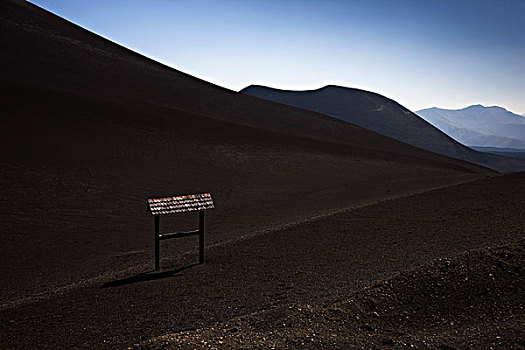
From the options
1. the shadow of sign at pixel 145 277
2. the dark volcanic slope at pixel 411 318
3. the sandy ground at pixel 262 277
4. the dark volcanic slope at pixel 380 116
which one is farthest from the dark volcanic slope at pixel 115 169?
the dark volcanic slope at pixel 380 116

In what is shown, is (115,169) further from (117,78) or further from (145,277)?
(117,78)

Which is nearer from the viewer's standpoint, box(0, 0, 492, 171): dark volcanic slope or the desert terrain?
the desert terrain

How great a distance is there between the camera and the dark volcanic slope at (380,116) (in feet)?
326

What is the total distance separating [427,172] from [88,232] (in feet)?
84.5

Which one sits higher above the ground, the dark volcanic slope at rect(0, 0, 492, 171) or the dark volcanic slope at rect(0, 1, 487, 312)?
the dark volcanic slope at rect(0, 0, 492, 171)

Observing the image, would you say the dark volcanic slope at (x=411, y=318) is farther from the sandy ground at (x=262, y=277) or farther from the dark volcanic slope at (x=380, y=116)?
the dark volcanic slope at (x=380, y=116)

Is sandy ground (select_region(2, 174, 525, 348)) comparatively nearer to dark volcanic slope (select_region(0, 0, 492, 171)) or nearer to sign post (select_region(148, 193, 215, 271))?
sign post (select_region(148, 193, 215, 271))

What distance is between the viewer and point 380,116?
116m

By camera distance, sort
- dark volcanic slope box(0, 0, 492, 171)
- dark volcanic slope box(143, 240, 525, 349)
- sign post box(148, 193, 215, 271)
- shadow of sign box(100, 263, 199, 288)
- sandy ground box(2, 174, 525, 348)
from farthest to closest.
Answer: dark volcanic slope box(0, 0, 492, 171), sign post box(148, 193, 215, 271), shadow of sign box(100, 263, 199, 288), sandy ground box(2, 174, 525, 348), dark volcanic slope box(143, 240, 525, 349)

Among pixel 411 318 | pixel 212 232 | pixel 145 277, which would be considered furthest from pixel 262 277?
pixel 212 232

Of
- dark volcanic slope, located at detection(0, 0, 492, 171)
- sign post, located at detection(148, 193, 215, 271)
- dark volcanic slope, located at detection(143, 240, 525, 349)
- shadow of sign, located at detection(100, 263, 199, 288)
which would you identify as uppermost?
dark volcanic slope, located at detection(0, 0, 492, 171)

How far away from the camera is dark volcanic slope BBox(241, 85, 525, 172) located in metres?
99.3

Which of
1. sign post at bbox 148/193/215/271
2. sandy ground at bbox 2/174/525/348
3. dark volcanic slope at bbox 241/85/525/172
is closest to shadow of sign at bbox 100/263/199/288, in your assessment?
sandy ground at bbox 2/174/525/348

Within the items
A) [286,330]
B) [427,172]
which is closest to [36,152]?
[286,330]
